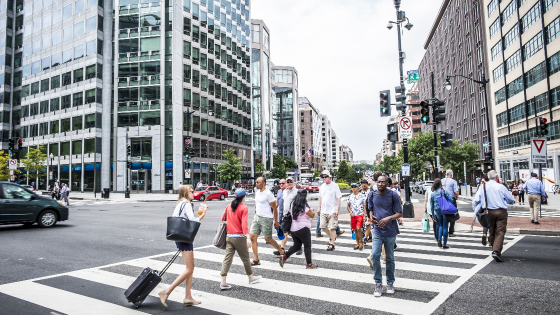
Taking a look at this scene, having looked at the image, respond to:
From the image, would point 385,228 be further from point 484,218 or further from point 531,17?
point 531,17

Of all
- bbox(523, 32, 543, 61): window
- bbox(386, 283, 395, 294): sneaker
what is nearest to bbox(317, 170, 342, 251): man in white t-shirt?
bbox(386, 283, 395, 294): sneaker

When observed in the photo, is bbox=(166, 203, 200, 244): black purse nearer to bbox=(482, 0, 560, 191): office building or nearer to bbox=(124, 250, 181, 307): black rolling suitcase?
bbox=(124, 250, 181, 307): black rolling suitcase

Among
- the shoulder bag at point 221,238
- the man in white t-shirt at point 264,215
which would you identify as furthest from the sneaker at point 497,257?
the shoulder bag at point 221,238

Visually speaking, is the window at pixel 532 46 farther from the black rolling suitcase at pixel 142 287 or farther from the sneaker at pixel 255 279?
the black rolling suitcase at pixel 142 287

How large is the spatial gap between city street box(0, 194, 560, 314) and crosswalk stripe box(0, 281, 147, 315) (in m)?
0.01

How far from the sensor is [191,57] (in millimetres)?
49469

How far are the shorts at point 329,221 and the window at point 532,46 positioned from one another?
38139mm

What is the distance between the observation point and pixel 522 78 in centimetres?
4012

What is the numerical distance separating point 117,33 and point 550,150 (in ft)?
173

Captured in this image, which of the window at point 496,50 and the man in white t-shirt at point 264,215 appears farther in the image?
the window at point 496,50

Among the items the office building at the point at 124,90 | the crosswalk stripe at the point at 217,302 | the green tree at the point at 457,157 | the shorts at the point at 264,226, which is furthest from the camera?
the green tree at the point at 457,157

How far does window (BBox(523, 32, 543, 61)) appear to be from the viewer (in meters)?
36.0

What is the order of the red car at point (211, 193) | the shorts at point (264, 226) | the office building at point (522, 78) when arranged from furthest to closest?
the office building at point (522, 78) → the red car at point (211, 193) → the shorts at point (264, 226)

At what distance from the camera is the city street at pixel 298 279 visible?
507 cm
